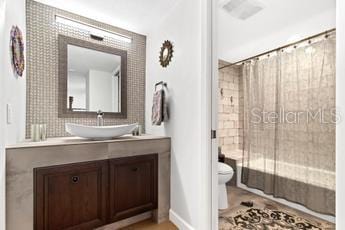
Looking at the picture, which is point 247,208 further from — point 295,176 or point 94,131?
point 94,131

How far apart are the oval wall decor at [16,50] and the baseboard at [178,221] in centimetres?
195

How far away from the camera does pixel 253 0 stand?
1.82 meters

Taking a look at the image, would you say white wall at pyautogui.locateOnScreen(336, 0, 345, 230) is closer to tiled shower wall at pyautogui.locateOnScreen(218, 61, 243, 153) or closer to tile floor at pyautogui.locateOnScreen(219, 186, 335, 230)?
tile floor at pyautogui.locateOnScreen(219, 186, 335, 230)

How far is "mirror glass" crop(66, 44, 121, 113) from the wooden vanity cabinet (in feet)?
2.74

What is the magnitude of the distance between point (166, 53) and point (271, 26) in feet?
4.24

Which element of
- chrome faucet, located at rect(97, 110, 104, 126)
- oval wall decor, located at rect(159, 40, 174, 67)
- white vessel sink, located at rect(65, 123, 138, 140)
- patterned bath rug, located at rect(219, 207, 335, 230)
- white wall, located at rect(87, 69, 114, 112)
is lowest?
patterned bath rug, located at rect(219, 207, 335, 230)

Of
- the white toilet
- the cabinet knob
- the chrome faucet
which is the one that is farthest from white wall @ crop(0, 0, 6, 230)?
the white toilet

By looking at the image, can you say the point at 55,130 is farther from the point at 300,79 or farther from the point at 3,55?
the point at 300,79

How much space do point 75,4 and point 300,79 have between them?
2564mm

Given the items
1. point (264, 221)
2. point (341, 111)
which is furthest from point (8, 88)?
point (264, 221)

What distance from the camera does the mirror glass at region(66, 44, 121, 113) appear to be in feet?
6.72

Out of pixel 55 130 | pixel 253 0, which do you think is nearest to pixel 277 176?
pixel 253 0

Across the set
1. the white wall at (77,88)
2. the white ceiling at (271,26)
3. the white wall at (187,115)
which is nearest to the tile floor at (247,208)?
the white wall at (187,115)

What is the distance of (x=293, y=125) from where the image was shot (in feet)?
6.65
